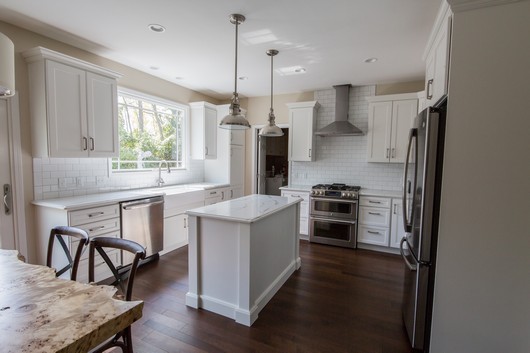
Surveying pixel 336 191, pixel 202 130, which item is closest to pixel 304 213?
pixel 336 191

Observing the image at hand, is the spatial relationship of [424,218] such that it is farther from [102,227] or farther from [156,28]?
[102,227]

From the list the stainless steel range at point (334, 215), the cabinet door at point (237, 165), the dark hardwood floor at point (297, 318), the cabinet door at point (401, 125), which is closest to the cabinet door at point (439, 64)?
the cabinet door at point (401, 125)

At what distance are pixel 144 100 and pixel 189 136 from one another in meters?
1.09

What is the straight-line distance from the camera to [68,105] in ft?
9.17

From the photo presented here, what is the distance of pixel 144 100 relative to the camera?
4121 mm

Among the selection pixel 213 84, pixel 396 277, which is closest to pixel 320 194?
pixel 396 277

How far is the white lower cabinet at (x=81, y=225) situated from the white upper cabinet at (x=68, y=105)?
652 millimetres

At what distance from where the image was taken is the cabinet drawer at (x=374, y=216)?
4.03m

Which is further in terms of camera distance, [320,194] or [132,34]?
[320,194]

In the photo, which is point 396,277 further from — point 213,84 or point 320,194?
point 213,84

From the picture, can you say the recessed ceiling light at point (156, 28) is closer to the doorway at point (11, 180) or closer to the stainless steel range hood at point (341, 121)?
the doorway at point (11, 180)

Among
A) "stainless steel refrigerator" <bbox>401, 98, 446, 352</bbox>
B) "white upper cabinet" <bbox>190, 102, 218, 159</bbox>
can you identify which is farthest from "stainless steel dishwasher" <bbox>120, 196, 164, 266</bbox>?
"stainless steel refrigerator" <bbox>401, 98, 446, 352</bbox>

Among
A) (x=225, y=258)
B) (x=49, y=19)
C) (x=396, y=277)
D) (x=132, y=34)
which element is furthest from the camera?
(x=396, y=277)

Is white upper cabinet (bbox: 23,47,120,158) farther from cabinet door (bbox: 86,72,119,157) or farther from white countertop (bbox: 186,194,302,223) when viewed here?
white countertop (bbox: 186,194,302,223)
